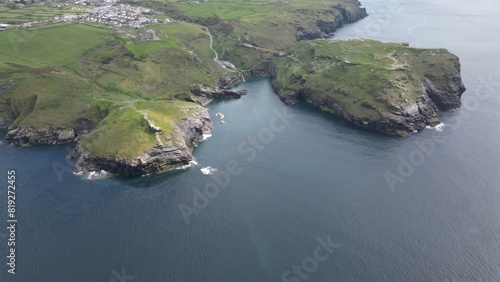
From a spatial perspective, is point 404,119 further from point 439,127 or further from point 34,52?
point 34,52

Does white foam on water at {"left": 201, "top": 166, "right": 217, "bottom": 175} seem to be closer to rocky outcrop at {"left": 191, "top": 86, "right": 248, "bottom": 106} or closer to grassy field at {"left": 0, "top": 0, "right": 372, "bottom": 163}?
grassy field at {"left": 0, "top": 0, "right": 372, "bottom": 163}

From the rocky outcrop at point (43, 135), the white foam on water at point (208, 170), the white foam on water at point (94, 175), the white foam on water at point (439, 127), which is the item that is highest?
the white foam on water at point (439, 127)

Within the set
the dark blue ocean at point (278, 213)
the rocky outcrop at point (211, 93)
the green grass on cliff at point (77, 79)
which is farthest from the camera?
the rocky outcrop at point (211, 93)

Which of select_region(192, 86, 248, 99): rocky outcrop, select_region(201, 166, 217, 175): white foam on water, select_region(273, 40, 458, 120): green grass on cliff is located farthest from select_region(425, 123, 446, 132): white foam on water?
select_region(192, 86, 248, 99): rocky outcrop

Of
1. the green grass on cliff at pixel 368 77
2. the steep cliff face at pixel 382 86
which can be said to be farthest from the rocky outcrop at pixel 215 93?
the green grass on cliff at pixel 368 77

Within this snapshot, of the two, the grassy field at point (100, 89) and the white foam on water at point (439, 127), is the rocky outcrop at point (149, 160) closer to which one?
the grassy field at point (100, 89)

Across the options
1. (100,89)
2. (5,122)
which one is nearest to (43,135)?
(5,122)
